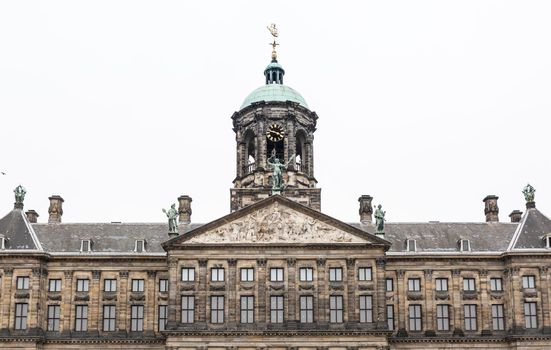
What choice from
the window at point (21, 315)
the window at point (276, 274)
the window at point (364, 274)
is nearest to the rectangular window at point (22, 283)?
the window at point (21, 315)

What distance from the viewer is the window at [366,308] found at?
5291 cm

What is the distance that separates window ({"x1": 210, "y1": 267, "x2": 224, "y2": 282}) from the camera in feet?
176

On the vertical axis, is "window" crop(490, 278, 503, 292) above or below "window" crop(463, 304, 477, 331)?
above

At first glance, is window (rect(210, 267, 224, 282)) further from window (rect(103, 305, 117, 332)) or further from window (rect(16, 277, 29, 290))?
window (rect(16, 277, 29, 290))

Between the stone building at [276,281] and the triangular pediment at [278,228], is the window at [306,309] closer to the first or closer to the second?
the stone building at [276,281]

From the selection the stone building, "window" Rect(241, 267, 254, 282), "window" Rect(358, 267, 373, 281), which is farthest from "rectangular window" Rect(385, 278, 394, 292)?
"window" Rect(241, 267, 254, 282)

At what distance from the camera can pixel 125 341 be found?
180 feet

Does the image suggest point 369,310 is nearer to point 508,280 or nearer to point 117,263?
point 508,280

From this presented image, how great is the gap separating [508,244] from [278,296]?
15862mm

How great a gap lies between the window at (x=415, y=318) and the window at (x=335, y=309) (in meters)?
5.35

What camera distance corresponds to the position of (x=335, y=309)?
174 feet

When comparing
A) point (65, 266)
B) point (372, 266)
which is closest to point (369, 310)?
point (372, 266)

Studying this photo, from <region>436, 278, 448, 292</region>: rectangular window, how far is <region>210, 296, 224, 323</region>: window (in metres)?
14.0

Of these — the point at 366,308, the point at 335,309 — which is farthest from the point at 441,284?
the point at 335,309
